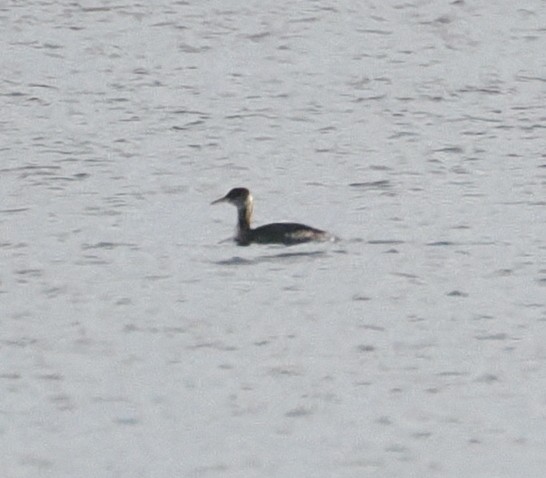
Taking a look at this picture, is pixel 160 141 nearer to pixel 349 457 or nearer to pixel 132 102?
pixel 132 102

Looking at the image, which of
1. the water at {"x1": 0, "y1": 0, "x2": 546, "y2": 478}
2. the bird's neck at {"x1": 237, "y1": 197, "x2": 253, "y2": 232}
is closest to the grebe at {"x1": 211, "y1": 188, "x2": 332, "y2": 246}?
the bird's neck at {"x1": 237, "y1": 197, "x2": 253, "y2": 232}

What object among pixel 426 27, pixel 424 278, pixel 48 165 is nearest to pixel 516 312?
pixel 424 278

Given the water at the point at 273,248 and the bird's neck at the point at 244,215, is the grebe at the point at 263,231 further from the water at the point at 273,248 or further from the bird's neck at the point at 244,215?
the water at the point at 273,248

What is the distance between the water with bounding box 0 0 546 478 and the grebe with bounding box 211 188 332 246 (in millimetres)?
168

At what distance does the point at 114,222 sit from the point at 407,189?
3325 mm

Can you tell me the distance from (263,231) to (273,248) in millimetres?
283

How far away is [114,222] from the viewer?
20.7m

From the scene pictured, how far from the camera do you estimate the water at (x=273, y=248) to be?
1430cm

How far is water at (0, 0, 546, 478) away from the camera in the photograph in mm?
14305

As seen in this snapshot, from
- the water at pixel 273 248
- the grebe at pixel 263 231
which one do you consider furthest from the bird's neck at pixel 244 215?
the water at pixel 273 248

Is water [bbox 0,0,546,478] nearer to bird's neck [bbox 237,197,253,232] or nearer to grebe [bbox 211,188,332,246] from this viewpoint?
grebe [bbox 211,188,332,246]

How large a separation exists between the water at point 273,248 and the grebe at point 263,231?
168mm

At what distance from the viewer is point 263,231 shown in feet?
65.2

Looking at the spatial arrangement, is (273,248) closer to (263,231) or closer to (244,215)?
(263,231)
